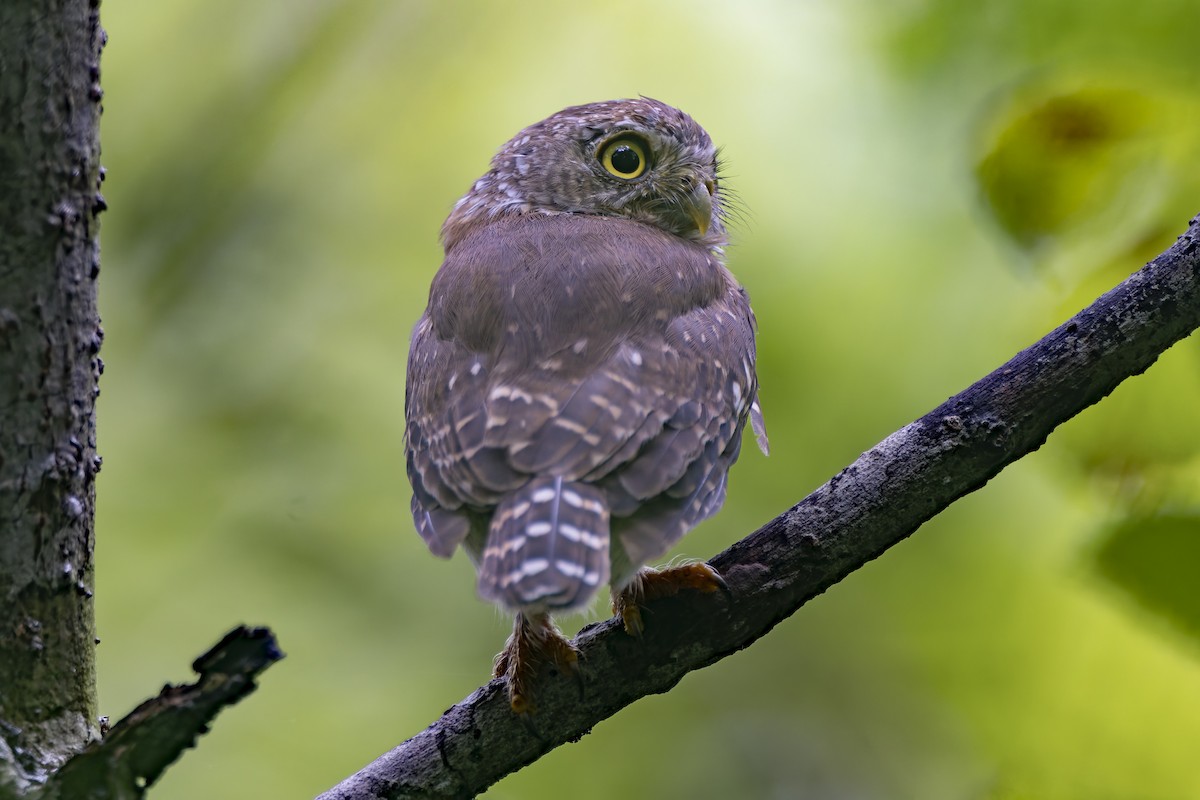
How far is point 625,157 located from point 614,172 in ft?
0.21

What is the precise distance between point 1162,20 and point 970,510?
175 centimetres

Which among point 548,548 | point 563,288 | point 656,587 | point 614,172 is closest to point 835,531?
point 656,587

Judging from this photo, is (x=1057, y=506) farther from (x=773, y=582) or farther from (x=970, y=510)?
(x=773, y=582)

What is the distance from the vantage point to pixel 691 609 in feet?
8.87

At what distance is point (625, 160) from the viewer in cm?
394

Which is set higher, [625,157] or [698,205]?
[625,157]

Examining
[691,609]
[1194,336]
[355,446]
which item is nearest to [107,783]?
[691,609]

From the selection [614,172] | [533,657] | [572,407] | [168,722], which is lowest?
[168,722]

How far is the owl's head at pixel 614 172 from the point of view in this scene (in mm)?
3884

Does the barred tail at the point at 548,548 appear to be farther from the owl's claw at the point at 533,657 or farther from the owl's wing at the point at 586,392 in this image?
the owl's claw at the point at 533,657

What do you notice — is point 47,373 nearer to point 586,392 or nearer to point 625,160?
point 586,392

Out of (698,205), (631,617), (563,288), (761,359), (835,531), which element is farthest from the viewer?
(761,359)

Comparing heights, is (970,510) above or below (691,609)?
above

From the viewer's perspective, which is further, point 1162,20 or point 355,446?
point 355,446
